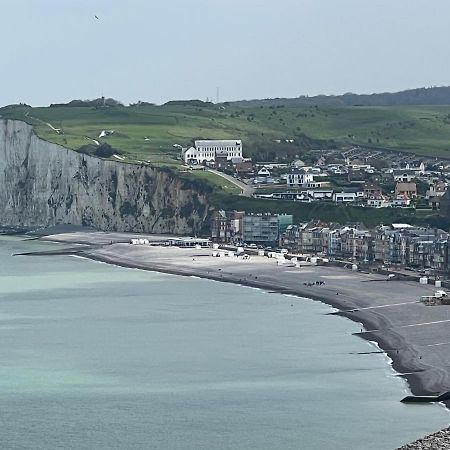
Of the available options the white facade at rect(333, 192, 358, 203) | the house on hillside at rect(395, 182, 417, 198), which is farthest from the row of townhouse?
the house on hillside at rect(395, 182, 417, 198)

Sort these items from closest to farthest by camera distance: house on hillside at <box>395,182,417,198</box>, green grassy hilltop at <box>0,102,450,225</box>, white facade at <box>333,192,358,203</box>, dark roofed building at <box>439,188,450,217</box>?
dark roofed building at <box>439,188,450,217</box>, white facade at <box>333,192,358,203</box>, house on hillside at <box>395,182,417,198</box>, green grassy hilltop at <box>0,102,450,225</box>

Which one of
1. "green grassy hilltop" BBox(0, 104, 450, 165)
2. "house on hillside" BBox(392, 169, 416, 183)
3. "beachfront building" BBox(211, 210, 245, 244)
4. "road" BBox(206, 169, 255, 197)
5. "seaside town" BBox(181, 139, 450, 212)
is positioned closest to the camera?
"beachfront building" BBox(211, 210, 245, 244)

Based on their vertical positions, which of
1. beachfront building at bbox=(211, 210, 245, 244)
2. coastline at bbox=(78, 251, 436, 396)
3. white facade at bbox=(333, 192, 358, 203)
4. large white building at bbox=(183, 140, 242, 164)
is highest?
large white building at bbox=(183, 140, 242, 164)

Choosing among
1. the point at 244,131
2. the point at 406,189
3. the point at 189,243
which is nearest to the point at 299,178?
the point at 406,189

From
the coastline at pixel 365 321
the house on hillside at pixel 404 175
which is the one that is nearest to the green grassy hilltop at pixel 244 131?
the house on hillside at pixel 404 175

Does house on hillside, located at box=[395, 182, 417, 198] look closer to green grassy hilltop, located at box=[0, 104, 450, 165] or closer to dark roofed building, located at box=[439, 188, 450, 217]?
dark roofed building, located at box=[439, 188, 450, 217]

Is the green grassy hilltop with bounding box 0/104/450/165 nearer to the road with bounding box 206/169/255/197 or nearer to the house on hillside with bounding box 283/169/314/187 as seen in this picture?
the road with bounding box 206/169/255/197

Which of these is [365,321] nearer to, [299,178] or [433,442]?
[433,442]

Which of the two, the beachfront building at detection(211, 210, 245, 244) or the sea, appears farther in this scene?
the beachfront building at detection(211, 210, 245, 244)

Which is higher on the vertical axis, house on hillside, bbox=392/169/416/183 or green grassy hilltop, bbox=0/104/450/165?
green grassy hilltop, bbox=0/104/450/165
